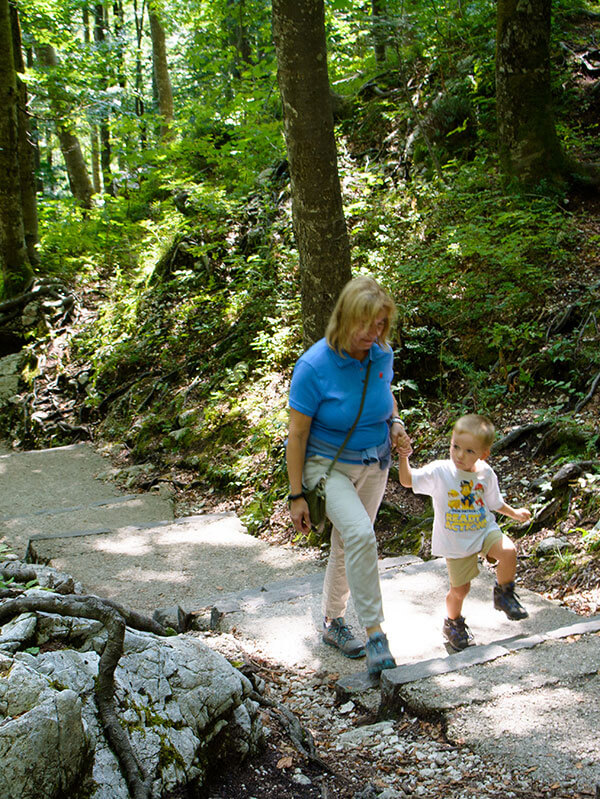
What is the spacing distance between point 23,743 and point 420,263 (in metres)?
7.63

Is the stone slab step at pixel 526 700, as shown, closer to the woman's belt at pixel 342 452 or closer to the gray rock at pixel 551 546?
the woman's belt at pixel 342 452

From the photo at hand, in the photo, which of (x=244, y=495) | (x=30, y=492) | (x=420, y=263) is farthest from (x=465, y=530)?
(x=30, y=492)

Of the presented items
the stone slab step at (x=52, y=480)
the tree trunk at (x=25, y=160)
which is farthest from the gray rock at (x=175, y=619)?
the tree trunk at (x=25, y=160)

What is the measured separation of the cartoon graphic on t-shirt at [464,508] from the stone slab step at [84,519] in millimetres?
4166

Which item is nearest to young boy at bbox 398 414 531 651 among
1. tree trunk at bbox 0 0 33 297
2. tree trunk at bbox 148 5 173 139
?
tree trunk at bbox 0 0 33 297

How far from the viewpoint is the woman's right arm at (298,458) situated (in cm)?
358

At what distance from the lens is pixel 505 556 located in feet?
12.5

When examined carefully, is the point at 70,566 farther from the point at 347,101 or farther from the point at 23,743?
the point at 347,101

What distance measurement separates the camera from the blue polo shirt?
140 inches

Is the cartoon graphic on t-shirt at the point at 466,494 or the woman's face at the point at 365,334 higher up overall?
the woman's face at the point at 365,334

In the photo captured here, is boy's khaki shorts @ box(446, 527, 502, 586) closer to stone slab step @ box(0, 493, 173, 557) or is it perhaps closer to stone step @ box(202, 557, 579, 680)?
stone step @ box(202, 557, 579, 680)

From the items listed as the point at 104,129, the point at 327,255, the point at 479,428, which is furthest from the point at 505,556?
the point at 104,129

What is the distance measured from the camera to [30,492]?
30.2 ft

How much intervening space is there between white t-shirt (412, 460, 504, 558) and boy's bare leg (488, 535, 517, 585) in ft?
0.33
